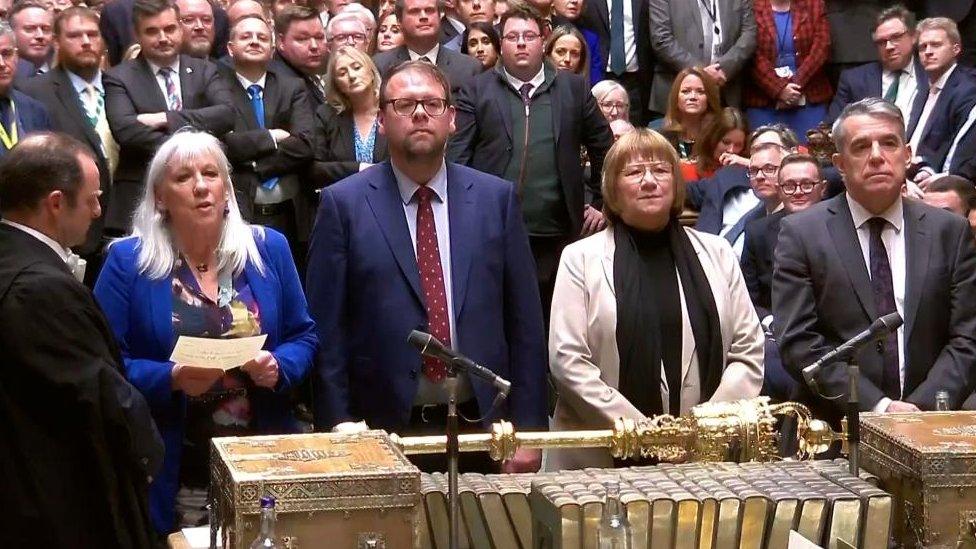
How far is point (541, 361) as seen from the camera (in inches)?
176

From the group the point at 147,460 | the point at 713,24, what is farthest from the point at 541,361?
the point at 713,24

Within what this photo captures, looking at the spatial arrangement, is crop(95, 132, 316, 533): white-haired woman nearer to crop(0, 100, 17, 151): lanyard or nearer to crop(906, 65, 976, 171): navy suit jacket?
crop(0, 100, 17, 151): lanyard

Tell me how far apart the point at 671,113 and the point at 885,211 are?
3610 millimetres

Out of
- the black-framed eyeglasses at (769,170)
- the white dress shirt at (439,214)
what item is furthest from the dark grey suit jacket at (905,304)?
the black-framed eyeglasses at (769,170)

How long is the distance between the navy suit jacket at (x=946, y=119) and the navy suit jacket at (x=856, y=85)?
1.36 feet

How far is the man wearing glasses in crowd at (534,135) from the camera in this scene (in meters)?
7.22

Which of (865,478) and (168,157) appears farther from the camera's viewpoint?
(168,157)

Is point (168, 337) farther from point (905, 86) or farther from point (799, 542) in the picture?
point (905, 86)

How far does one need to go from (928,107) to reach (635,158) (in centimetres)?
433

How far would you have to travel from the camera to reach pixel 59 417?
3.56 m

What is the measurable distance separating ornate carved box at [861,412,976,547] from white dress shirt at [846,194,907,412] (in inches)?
42.6

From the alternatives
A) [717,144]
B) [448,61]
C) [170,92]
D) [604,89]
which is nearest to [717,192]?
[717,144]

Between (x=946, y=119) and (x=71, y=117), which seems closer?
(x=71, y=117)

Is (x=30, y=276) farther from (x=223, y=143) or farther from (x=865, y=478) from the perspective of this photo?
(x=223, y=143)
